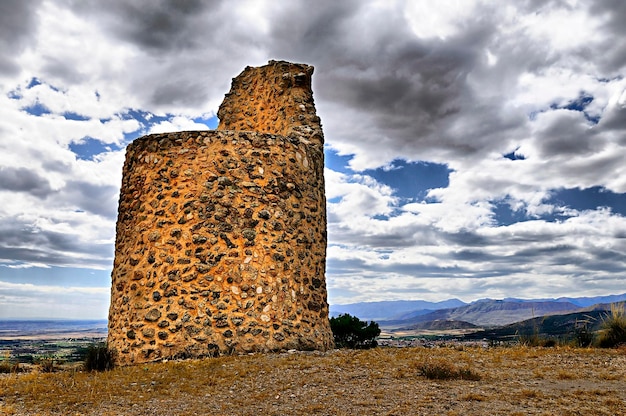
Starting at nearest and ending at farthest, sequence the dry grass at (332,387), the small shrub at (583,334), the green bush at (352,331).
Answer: the dry grass at (332,387), the small shrub at (583,334), the green bush at (352,331)

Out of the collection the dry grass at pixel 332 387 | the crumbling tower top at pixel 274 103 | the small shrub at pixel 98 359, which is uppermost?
the crumbling tower top at pixel 274 103

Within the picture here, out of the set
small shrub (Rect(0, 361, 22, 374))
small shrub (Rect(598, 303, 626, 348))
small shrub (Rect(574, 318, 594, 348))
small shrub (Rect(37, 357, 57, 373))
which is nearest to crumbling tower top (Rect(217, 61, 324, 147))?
small shrub (Rect(37, 357, 57, 373))

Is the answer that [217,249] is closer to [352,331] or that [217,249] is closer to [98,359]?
[98,359]

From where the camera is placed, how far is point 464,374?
722cm

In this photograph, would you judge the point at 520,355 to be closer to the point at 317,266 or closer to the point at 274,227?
the point at 317,266

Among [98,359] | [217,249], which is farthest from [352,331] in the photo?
[98,359]

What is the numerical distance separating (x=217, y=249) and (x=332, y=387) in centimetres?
417

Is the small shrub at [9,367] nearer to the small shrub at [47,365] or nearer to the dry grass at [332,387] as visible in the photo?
the small shrub at [47,365]

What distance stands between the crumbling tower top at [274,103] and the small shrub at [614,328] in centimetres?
787

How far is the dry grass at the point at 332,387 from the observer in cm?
573

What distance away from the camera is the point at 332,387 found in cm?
668

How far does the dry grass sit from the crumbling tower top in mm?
5964

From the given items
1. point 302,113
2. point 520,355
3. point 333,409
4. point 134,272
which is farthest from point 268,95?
point 333,409

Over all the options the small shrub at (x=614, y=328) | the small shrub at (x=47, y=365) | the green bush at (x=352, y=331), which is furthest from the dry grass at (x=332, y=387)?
the green bush at (x=352, y=331)
